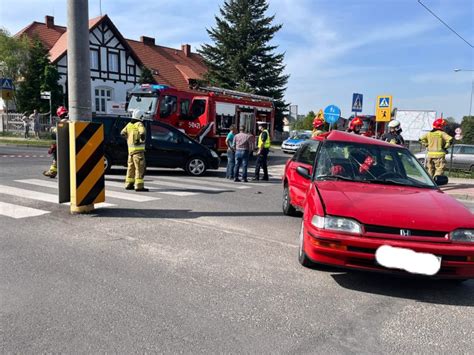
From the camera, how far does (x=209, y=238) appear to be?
18.7 ft

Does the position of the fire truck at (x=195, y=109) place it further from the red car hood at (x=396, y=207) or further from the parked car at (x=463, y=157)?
the red car hood at (x=396, y=207)

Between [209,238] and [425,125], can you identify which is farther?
[425,125]

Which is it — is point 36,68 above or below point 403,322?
above

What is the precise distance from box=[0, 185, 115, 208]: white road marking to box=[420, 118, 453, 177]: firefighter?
8.12 metres

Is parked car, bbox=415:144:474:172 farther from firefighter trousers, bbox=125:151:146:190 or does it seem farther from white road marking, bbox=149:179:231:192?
firefighter trousers, bbox=125:151:146:190

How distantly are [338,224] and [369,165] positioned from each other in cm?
163

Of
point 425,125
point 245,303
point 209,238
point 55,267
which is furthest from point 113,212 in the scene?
point 425,125

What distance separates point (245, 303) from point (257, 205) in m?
4.81

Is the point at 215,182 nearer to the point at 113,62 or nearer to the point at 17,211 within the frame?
the point at 17,211

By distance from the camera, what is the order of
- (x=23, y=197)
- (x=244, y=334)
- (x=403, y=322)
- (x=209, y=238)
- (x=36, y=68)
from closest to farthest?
(x=244, y=334)
(x=403, y=322)
(x=209, y=238)
(x=23, y=197)
(x=36, y=68)

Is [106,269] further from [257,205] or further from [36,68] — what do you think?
[36,68]

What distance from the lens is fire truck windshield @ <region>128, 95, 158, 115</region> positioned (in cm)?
1689

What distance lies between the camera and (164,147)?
41.3 ft

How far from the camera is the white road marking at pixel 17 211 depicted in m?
6.55
